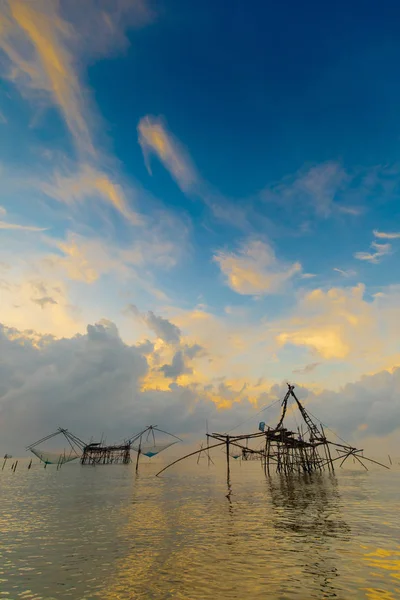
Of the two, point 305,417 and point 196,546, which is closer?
point 196,546

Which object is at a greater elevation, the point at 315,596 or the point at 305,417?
the point at 305,417

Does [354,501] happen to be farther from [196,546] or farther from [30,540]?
[30,540]

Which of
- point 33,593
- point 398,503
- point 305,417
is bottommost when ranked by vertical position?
point 33,593

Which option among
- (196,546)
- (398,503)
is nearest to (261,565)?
(196,546)

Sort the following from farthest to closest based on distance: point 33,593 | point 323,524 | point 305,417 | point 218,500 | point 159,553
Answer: point 305,417
point 218,500
point 323,524
point 159,553
point 33,593

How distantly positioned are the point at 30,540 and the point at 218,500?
51.2 ft

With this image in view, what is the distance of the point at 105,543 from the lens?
13.8 m

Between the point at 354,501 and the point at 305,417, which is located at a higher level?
the point at 305,417

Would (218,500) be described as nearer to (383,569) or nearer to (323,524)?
(323,524)

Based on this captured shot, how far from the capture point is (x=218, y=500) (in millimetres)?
26000

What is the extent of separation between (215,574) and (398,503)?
21232 mm

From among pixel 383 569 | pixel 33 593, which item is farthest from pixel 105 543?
pixel 383 569

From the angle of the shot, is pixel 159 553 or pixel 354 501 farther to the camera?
pixel 354 501

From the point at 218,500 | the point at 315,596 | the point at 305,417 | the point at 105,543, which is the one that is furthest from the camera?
the point at 305,417
